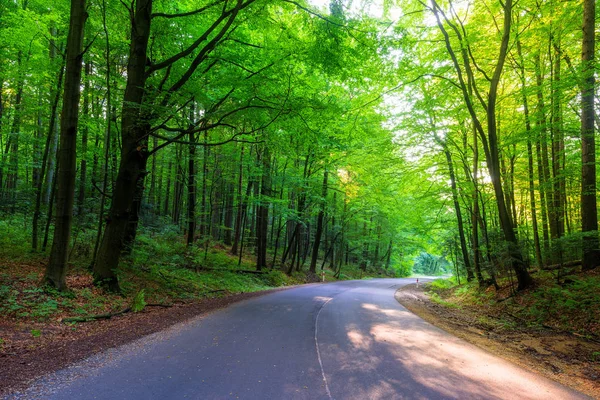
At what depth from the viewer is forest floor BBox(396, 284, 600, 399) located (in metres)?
5.22

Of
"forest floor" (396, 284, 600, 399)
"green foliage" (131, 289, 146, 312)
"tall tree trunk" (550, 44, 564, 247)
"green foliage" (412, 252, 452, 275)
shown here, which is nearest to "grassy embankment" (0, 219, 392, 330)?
"green foliage" (131, 289, 146, 312)

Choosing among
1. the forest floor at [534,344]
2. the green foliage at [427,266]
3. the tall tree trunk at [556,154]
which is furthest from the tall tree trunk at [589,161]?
the green foliage at [427,266]

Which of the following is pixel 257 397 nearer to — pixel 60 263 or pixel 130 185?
pixel 60 263

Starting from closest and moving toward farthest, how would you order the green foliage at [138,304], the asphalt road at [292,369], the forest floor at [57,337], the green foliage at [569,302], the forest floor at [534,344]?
1. the asphalt road at [292,369]
2. the forest floor at [57,337]
3. the forest floor at [534,344]
4. the green foliage at [138,304]
5. the green foliage at [569,302]

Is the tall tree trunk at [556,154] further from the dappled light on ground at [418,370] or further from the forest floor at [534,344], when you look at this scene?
the dappled light on ground at [418,370]

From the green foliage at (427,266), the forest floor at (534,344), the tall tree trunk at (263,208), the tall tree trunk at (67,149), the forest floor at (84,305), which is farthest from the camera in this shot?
the green foliage at (427,266)

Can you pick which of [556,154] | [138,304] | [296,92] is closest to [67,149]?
[138,304]

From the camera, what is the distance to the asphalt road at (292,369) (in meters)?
3.72

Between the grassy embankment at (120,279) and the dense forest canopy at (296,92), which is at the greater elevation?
the dense forest canopy at (296,92)

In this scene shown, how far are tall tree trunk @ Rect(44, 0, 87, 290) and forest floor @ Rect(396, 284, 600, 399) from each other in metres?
9.95

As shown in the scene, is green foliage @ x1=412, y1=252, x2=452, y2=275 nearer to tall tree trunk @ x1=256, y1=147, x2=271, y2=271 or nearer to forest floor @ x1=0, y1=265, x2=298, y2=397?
tall tree trunk @ x1=256, y1=147, x2=271, y2=271

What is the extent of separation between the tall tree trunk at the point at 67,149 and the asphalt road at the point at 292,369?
372 centimetres

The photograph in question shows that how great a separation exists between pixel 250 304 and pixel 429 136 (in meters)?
12.3

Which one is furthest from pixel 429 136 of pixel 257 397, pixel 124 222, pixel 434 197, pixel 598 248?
pixel 257 397
